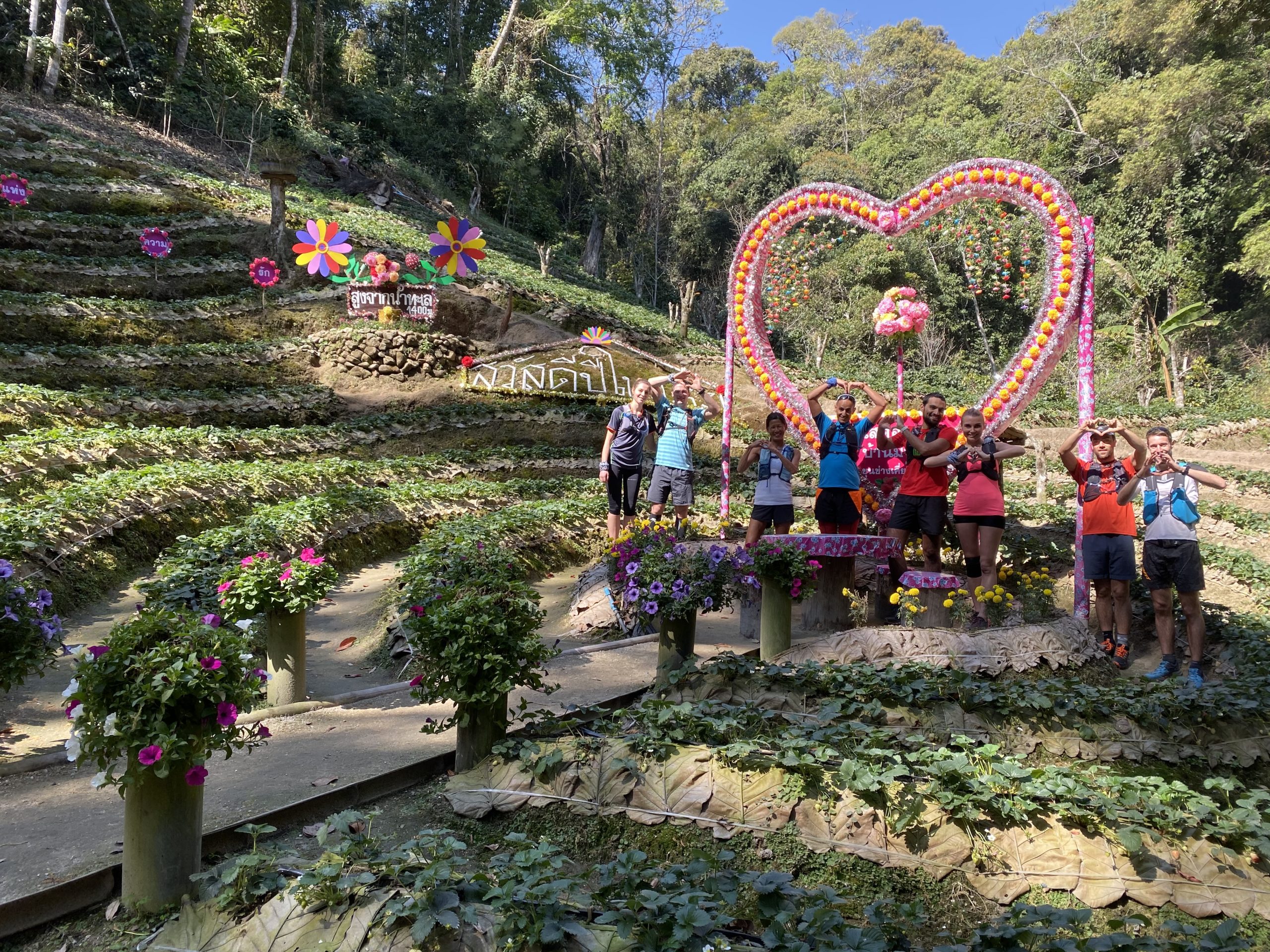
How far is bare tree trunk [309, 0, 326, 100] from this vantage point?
97.8 feet

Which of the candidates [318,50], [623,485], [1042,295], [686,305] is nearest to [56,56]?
[318,50]

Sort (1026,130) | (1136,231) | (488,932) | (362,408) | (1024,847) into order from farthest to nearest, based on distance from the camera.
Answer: (1026,130) → (1136,231) → (362,408) → (1024,847) → (488,932)

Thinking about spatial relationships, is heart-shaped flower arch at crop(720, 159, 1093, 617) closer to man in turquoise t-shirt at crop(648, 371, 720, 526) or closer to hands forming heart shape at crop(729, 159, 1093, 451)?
hands forming heart shape at crop(729, 159, 1093, 451)

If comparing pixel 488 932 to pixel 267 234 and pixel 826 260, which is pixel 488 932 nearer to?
pixel 267 234

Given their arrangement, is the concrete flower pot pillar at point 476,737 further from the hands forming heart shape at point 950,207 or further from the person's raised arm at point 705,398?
the hands forming heart shape at point 950,207

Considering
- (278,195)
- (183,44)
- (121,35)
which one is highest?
(183,44)

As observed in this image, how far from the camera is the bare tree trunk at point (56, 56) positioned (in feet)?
72.6

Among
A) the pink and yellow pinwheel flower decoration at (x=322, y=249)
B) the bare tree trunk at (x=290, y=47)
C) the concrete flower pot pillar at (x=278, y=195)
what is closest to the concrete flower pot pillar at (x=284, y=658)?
the pink and yellow pinwheel flower decoration at (x=322, y=249)

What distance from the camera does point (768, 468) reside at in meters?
6.83

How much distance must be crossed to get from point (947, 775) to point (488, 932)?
6.14 feet

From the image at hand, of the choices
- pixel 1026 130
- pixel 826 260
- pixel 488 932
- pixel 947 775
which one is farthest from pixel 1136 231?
pixel 488 932

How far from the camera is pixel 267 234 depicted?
63.4ft

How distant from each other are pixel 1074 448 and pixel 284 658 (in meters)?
5.73

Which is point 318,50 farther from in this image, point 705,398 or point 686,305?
point 705,398
